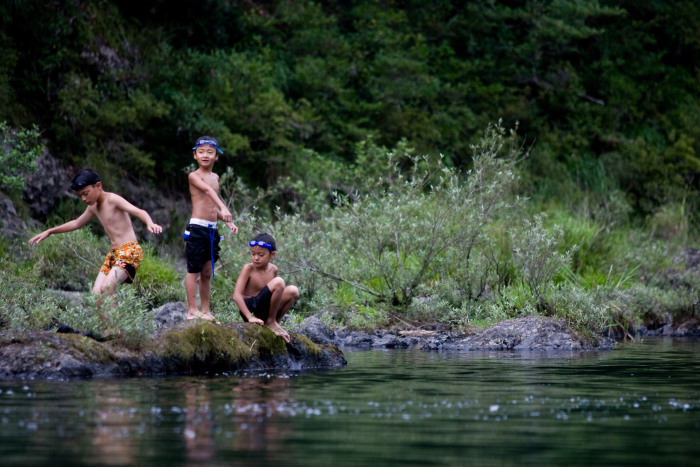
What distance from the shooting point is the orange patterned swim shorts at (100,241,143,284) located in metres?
11.3

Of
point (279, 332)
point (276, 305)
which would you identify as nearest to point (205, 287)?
point (276, 305)

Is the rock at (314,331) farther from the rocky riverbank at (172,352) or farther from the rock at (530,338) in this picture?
the rock at (530,338)

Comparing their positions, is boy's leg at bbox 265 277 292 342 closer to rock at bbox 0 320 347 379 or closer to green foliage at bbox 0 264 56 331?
rock at bbox 0 320 347 379

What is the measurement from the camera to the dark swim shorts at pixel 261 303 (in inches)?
446

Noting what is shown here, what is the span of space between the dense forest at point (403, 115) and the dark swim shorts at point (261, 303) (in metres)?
5.15

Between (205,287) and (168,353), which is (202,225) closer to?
(205,287)

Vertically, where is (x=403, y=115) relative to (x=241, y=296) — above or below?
above

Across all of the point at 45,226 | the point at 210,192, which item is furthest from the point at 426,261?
the point at 45,226

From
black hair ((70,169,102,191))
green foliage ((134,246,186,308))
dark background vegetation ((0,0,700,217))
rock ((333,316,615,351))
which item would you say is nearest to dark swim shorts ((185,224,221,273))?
black hair ((70,169,102,191))

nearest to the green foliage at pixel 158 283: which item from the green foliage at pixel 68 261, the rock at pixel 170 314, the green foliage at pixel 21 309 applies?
the green foliage at pixel 68 261

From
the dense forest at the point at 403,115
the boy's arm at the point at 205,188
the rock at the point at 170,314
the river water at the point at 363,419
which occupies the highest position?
the dense forest at the point at 403,115

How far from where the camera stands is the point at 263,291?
1133 centimetres

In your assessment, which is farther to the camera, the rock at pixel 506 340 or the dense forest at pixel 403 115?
the dense forest at pixel 403 115

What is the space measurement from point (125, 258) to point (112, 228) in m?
0.39
